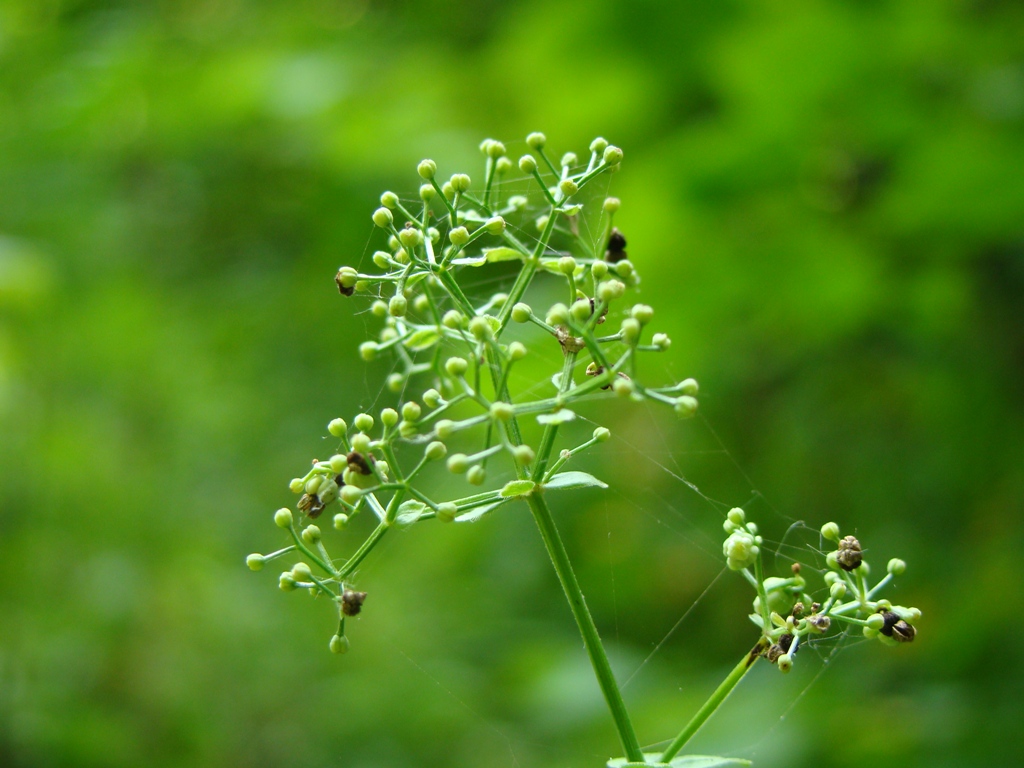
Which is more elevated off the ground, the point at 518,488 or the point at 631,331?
the point at 631,331

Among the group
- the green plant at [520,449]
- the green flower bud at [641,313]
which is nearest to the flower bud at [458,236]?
the green plant at [520,449]

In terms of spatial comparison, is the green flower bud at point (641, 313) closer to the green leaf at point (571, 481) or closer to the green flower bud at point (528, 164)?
the green leaf at point (571, 481)

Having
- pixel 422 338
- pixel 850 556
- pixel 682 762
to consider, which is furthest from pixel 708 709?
pixel 422 338

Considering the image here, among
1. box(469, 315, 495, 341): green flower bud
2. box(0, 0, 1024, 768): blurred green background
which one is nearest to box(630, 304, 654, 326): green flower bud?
box(469, 315, 495, 341): green flower bud

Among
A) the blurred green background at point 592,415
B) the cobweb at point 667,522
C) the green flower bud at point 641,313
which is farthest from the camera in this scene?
the cobweb at point 667,522

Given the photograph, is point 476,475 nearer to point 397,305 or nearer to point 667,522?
point 397,305

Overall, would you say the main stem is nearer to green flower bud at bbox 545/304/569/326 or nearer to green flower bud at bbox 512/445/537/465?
green flower bud at bbox 512/445/537/465
